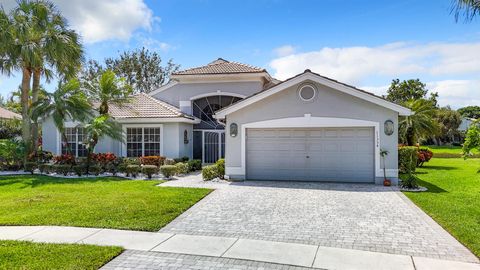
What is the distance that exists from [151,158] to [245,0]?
31.7 ft

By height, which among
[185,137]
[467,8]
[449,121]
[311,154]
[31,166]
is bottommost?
[31,166]

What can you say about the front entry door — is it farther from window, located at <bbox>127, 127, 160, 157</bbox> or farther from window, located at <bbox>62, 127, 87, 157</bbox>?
window, located at <bbox>62, 127, 87, 157</bbox>

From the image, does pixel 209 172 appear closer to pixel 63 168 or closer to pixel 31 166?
pixel 63 168

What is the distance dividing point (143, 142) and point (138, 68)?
94.3ft

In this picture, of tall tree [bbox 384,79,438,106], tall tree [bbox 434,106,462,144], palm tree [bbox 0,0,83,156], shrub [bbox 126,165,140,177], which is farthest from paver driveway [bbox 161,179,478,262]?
tall tree [bbox 434,106,462,144]

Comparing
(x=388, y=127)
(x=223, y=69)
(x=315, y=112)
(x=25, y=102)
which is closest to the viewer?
(x=388, y=127)

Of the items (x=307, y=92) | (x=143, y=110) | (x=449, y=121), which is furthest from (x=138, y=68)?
(x=449, y=121)

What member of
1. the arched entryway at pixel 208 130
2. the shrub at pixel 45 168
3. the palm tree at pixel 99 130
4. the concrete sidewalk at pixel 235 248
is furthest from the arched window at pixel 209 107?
the concrete sidewalk at pixel 235 248

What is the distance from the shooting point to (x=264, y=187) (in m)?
14.7

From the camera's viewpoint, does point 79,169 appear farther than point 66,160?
No

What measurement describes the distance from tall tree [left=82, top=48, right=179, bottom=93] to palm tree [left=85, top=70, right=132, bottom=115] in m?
28.4

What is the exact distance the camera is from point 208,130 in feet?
77.8

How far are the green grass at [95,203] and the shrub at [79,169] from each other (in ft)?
8.14

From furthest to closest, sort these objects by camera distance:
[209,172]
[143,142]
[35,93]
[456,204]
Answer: [35,93]
[143,142]
[209,172]
[456,204]
